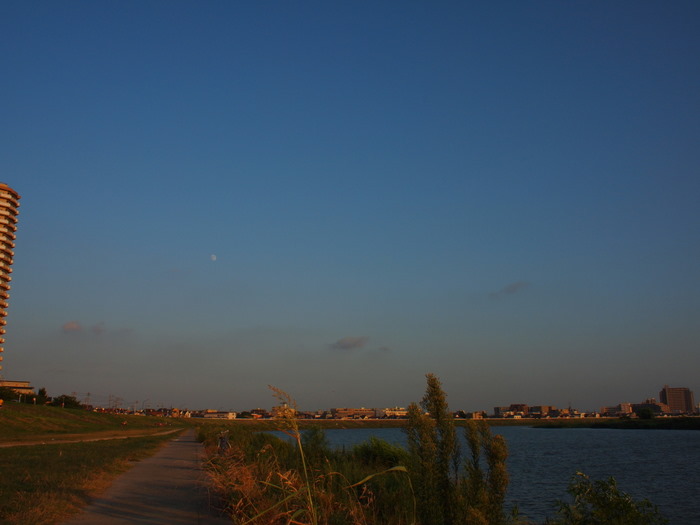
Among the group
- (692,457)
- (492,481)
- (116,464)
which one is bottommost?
(692,457)

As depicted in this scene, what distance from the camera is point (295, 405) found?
518 cm

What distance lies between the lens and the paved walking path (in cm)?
855

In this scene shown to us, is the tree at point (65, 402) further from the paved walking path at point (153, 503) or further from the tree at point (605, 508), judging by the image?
the tree at point (605, 508)

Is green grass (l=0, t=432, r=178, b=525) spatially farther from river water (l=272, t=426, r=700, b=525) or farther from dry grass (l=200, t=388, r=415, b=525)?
river water (l=272, t=426, r=700, b=525)

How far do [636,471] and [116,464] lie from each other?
2895cm

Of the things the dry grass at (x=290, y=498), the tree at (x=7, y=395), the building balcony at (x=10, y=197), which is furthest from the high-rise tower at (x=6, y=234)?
the dry grass at (x=290, y=498)

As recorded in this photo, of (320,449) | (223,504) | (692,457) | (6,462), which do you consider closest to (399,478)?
(223,504)

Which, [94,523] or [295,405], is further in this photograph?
[94,523]

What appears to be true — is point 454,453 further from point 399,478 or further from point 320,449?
point 320,449

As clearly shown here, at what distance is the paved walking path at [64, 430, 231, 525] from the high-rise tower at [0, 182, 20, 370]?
335 feet

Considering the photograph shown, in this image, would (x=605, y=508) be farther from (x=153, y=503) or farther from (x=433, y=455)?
(x=153, y=503)

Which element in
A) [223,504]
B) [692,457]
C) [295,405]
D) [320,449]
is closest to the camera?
[295,405]

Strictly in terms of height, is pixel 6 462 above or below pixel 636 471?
above

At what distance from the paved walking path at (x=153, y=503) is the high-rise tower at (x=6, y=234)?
335 feet
